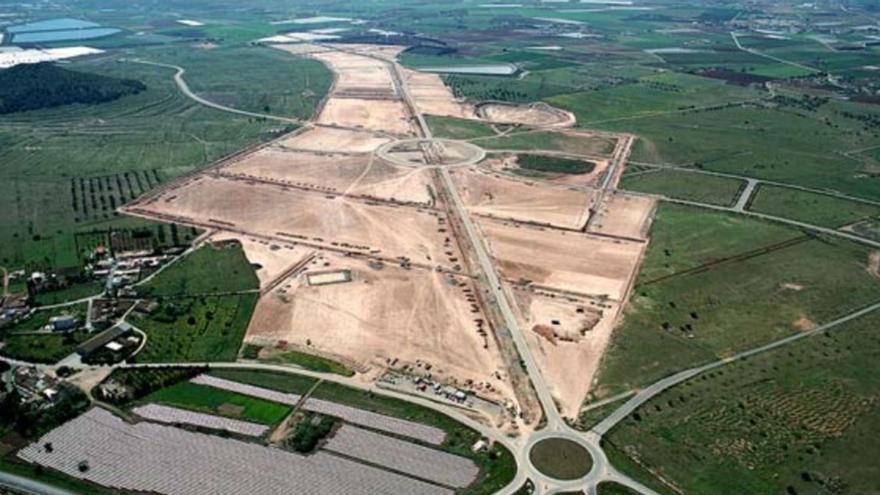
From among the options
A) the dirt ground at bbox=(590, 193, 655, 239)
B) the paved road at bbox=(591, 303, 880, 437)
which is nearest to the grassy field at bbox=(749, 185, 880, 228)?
the dirt ground at bbox=(590, 193, 655, 239)

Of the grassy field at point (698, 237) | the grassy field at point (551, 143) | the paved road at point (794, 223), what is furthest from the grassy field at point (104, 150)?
the paved road at point (794, 223)

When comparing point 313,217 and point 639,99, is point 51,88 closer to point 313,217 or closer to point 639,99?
point 313,217

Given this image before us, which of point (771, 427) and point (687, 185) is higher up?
point (687, 185)

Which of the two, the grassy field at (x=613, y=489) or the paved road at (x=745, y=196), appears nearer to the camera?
the grassy field at (x=613, y=489)

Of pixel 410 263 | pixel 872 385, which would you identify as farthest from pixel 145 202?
pixel 872 385

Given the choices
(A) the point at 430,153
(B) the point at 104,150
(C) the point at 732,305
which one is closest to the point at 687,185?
(C) the point at 732,305

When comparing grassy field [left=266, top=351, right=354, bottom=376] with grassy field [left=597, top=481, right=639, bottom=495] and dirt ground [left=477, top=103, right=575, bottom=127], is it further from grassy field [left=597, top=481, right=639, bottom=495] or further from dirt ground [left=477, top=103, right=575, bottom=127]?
dirt ground [left=477, top=103, right=575, bottom=127]

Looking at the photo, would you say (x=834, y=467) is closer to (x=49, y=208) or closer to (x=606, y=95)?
(x=49, y=208)

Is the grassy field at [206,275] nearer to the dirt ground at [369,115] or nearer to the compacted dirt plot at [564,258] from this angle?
the compacted dirt plot at [564,258]
